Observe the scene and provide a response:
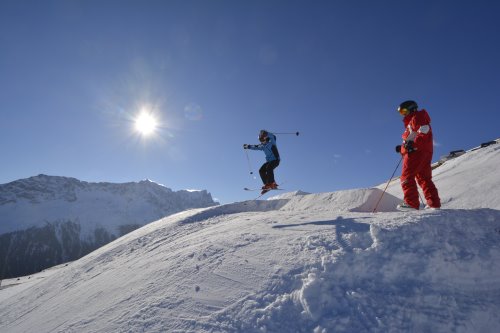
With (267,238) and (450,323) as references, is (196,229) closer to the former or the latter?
(267,238)

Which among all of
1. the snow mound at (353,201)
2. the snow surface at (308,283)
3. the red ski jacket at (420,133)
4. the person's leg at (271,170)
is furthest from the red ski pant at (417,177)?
the person's leg at (271,170)

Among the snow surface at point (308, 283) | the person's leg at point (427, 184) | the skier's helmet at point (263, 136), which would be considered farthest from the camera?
the skier's helmet at point (263, 136)

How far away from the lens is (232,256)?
17.4 feet

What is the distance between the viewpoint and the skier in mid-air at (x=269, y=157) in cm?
1367

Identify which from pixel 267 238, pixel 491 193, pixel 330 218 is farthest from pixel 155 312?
pixel 491 193

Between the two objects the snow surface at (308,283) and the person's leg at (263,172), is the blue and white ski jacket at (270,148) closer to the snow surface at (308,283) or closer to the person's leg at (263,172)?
the person's leg at (263,172)

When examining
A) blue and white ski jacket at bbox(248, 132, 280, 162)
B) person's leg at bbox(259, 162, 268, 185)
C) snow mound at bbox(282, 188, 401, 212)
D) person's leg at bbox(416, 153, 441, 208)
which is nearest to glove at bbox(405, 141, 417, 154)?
person's leg at bbox(416, 153, 441, 208)

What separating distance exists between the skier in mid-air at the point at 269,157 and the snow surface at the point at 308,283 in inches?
264

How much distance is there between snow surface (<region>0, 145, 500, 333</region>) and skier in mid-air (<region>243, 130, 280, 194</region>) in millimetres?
6708

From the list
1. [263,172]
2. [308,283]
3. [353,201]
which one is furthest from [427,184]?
[263,172]

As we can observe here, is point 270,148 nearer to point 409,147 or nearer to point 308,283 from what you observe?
point 409,147

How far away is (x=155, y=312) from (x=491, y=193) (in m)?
9.81

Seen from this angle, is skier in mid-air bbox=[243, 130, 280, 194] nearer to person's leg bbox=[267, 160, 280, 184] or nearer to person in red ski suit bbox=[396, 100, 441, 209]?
person's leg bbox=[267, 160, 280, 184]

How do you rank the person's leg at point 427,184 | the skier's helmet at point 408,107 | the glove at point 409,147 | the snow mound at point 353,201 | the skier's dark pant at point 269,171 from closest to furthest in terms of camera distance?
the person's leg at point 427,184 → the glove at point 409,147 → the skier's helmet at point 408,107 → the snow mound at point 353,201 → the skier's dark pant at point 269,171
